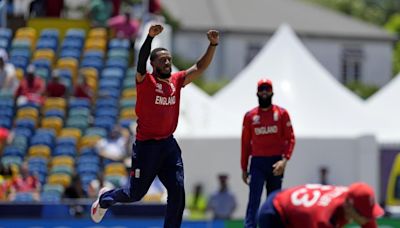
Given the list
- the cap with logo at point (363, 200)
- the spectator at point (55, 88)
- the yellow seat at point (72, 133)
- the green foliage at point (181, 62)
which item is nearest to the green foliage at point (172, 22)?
the green foliage at point (181, 62)

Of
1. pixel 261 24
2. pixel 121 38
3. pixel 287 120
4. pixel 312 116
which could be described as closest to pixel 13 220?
pixel 287 120

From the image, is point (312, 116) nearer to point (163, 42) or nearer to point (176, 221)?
point (163, 42)

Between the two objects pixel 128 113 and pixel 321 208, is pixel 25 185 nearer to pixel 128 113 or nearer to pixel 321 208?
pixel 128 113

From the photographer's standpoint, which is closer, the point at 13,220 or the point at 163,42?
the point at 13,220

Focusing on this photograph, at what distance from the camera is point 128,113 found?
24688 mm

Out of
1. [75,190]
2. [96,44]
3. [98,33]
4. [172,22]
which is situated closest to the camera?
[75,190]

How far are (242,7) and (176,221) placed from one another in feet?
253

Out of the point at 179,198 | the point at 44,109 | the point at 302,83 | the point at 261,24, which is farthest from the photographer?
the point at 261,24

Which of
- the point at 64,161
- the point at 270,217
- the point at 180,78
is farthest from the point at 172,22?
the point at 270,217

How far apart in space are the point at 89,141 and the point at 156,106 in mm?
11419

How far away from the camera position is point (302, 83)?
2967 centimetres

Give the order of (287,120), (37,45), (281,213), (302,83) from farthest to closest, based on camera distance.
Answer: (302,83) → (37,45) → (287,120) → (281,213)

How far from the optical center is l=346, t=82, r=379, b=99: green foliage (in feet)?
245

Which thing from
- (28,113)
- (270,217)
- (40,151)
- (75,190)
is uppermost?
(270,217)
